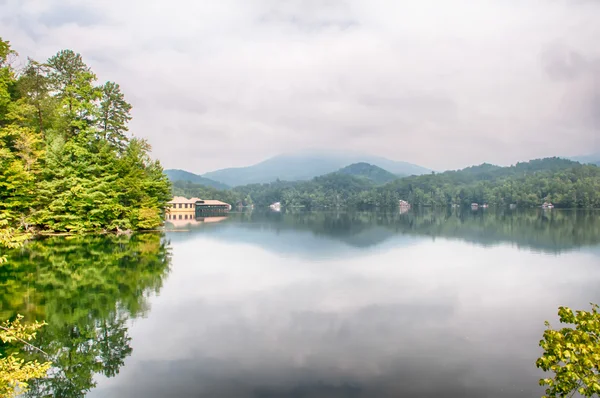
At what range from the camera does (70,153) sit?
1209 inches

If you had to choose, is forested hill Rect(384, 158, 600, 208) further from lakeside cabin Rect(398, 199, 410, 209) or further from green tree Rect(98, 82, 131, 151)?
green tree Rect(98, 82, 131, 151)

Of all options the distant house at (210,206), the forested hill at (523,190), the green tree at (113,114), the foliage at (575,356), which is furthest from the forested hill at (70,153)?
the forested hill at (523,190)

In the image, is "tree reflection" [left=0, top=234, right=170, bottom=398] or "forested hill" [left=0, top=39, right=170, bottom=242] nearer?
"tree reflection" [left=0, top=234, right=170, bottom=398]

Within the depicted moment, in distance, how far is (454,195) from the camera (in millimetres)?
159750

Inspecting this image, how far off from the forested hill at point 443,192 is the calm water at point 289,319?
109345mm

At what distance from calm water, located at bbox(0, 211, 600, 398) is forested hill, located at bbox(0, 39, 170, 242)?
698cm

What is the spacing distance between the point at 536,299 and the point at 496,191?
136336mm

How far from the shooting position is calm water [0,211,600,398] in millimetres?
8047

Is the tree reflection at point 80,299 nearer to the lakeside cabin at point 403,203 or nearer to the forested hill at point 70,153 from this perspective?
the forested hill at point 70,153

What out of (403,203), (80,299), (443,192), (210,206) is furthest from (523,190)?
(80,299)

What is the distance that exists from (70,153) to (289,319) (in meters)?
25.5

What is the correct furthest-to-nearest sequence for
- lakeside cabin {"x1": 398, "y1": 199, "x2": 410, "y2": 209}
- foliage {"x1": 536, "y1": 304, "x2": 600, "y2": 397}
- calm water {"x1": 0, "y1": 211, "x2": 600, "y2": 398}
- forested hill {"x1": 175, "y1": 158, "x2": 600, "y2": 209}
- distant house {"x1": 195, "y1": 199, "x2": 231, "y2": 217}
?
1. lakeside cabin {"x1": 398, "y1": 199, "x2": 410, "y2": 209}
2. forested hill {"x1": 175, "y1": 158, "x2": 600, "y2": 209}
3. distant house {"x1": 195, "y1": 199, "x2": 231, "y2": 217}
4. calm water {"x1": 0, "y1": 211, "x2": 600, "y2": 398}
5. foliage {"x1": 536, "y1": 304, "x2": 600, "y2": 397}

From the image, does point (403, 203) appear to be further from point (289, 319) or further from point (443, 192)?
point (289, 319)

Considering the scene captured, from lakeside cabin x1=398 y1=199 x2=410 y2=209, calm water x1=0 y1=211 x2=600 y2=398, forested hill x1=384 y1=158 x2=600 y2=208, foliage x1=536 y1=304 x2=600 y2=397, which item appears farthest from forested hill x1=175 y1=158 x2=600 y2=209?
foliage x1=536 y1=304 x2=600 y2=397
